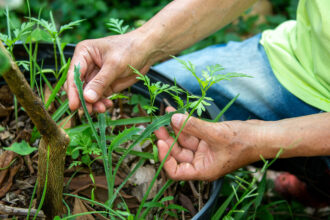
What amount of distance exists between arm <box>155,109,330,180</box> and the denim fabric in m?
0.24

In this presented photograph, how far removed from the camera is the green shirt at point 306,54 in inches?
39.8

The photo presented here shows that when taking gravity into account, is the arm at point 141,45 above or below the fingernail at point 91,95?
above

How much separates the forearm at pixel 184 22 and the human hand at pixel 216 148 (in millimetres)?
372

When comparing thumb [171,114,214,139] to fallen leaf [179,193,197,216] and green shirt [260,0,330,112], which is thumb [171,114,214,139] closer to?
fallen leaf [179,193,197,216]

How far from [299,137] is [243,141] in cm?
16

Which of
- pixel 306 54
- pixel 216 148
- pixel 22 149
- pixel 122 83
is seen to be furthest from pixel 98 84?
pixel 306 54

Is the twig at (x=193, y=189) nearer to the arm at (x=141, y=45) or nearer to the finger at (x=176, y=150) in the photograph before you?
the finger at (x=176, y=150)

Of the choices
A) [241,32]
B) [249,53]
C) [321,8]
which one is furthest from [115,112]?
[241,32]

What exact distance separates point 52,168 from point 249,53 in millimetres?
937

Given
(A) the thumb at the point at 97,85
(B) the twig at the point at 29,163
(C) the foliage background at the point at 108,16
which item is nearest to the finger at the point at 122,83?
(A) the thumb at the point at 97,85

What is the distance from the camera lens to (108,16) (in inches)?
93.0

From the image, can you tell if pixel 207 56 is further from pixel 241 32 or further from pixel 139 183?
pixel 241 32

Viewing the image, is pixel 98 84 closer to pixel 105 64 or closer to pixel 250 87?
pixel 105 64

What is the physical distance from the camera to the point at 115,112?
1.25 m
